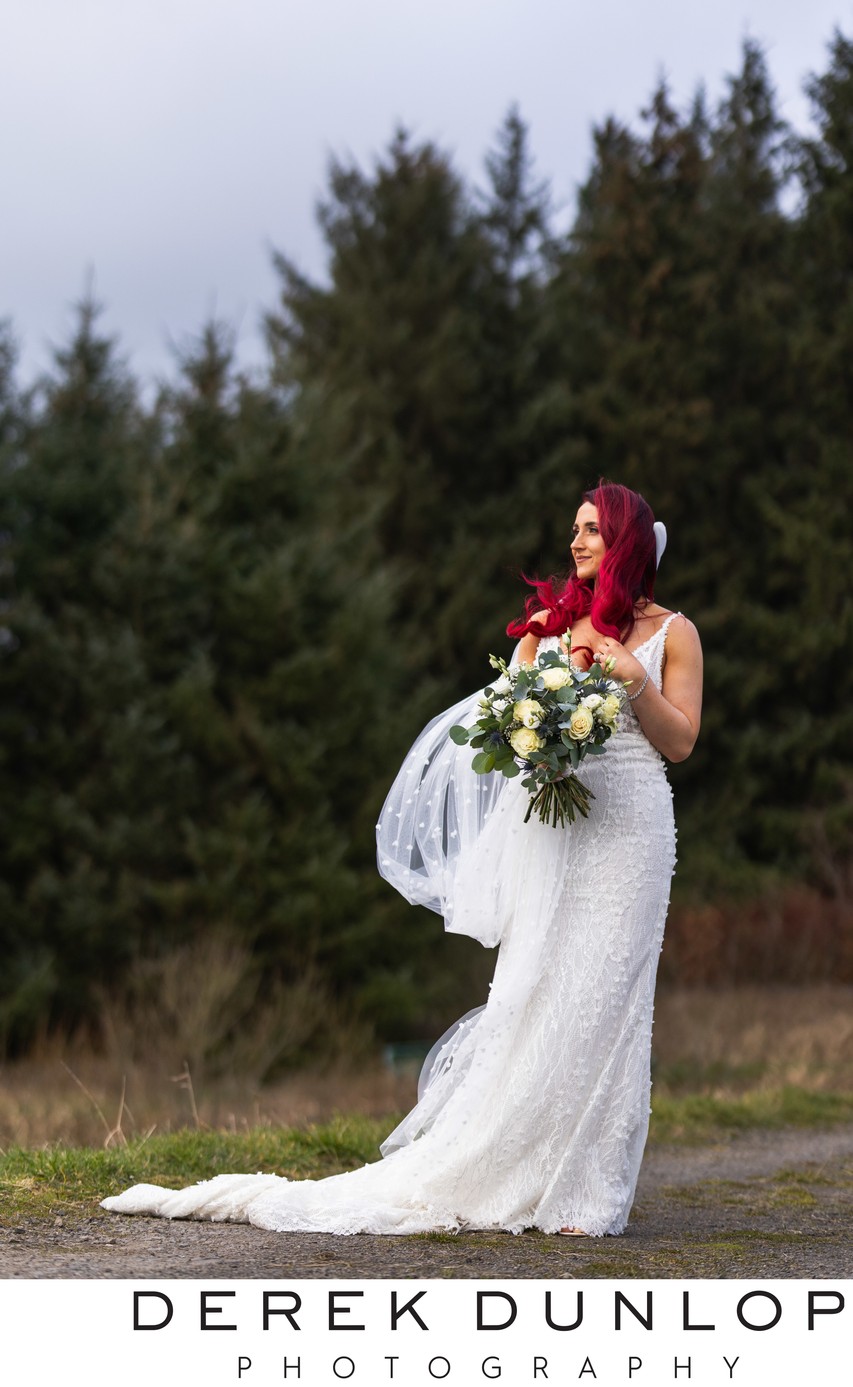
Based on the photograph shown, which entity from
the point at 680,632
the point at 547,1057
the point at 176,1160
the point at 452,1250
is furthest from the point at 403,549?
the point at 452,1250

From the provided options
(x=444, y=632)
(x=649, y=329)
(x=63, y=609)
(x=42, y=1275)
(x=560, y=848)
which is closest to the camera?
(x=42, y=1275)

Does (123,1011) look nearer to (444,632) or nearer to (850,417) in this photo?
(444,632)

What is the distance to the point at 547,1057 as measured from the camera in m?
5.11

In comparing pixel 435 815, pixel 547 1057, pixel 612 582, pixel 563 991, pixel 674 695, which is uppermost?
pixel 612 582

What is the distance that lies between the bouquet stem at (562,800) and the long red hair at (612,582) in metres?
0.54

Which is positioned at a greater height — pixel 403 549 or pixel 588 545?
pixel 403 549

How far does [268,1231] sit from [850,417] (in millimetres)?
23733

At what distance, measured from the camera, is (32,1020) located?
15336 millimetres

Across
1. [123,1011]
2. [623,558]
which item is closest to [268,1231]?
[623,558]

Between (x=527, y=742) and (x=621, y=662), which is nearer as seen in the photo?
(x=527, y=742)

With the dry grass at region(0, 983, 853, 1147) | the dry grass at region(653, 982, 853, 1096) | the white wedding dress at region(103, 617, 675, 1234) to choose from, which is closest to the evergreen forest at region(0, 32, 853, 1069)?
the dry grass at region(0, 983, 853, 1147)

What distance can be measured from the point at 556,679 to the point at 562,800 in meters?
0.48

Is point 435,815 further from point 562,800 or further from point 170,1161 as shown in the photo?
point 170,1161

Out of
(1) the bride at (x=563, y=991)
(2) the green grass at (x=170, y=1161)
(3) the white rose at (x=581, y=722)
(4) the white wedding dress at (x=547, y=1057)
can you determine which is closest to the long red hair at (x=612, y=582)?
(1) the bride at (x=563, y=991)
